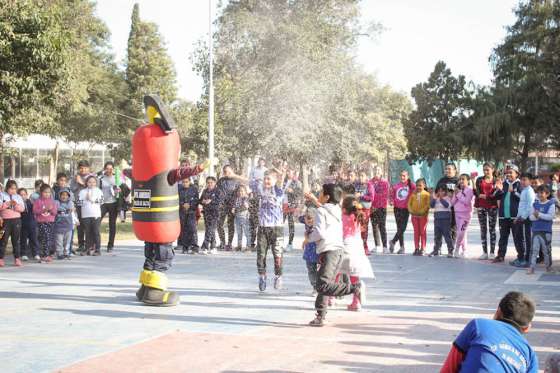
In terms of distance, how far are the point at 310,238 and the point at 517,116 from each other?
34.6 meters

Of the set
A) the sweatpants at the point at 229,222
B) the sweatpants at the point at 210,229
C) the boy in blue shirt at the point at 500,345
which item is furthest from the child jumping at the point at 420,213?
the boy in blue shirt at the point at 500,345

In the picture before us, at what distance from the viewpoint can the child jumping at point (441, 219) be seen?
54.6 feet

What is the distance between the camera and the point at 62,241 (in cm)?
1598

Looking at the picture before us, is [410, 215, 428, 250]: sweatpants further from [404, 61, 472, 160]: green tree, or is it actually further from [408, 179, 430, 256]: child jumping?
[404, 61, 472, 160]: green tree

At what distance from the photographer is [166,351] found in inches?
286

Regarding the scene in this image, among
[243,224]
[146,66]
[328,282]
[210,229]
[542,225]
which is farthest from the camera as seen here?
[146,66]

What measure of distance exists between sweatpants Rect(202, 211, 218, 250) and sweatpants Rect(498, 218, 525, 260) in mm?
6405

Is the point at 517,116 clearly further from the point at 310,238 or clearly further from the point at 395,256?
the point at 310,238

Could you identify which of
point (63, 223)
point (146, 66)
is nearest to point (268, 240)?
point (63, 223)

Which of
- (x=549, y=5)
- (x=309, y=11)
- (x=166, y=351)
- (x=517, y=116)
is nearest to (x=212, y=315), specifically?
(x=166, y=351)

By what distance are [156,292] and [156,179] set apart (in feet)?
4.93

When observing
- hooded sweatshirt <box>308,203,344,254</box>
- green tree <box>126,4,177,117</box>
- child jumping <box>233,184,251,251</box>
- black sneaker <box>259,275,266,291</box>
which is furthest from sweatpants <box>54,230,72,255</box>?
green tree <box>126,4,177,117</box>

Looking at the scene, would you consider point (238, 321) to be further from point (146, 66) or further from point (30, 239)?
point (146, 66)

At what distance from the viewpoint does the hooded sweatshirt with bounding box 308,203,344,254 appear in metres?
8.81
